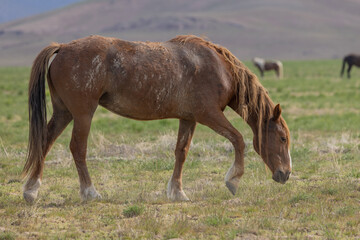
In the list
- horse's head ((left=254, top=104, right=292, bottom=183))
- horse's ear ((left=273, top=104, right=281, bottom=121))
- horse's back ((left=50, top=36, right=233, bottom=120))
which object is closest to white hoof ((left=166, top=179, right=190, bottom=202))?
horse's back ((left=50, top=36, right=233, bottom=120))

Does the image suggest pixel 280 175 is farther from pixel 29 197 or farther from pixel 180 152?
pixel 29 197

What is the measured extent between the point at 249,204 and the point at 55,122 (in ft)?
8.14

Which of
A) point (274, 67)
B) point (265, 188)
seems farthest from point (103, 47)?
point (274, 67)

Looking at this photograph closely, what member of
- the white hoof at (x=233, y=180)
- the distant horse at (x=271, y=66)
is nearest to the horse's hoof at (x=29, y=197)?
the white hoof at (x=233, y=180)

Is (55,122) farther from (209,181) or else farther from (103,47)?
(209,181)

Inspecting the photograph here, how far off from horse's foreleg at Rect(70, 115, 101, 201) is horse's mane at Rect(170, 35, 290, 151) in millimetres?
1614

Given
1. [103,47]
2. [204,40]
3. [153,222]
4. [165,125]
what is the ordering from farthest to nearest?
1. [165,125]
2. [204,40]
3. [103,47]
4. [153,222]

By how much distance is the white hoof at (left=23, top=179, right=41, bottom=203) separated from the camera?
644 centimetres

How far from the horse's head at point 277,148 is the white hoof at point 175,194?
1.09 meters

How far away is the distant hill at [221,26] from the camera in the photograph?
10819 cm

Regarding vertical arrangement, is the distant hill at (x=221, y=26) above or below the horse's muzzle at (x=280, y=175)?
below

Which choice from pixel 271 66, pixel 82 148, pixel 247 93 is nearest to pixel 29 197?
pixel 82 148

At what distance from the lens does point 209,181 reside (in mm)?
7906

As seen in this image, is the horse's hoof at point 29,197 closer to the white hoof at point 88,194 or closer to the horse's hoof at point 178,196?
the white hoof at point 88,194
